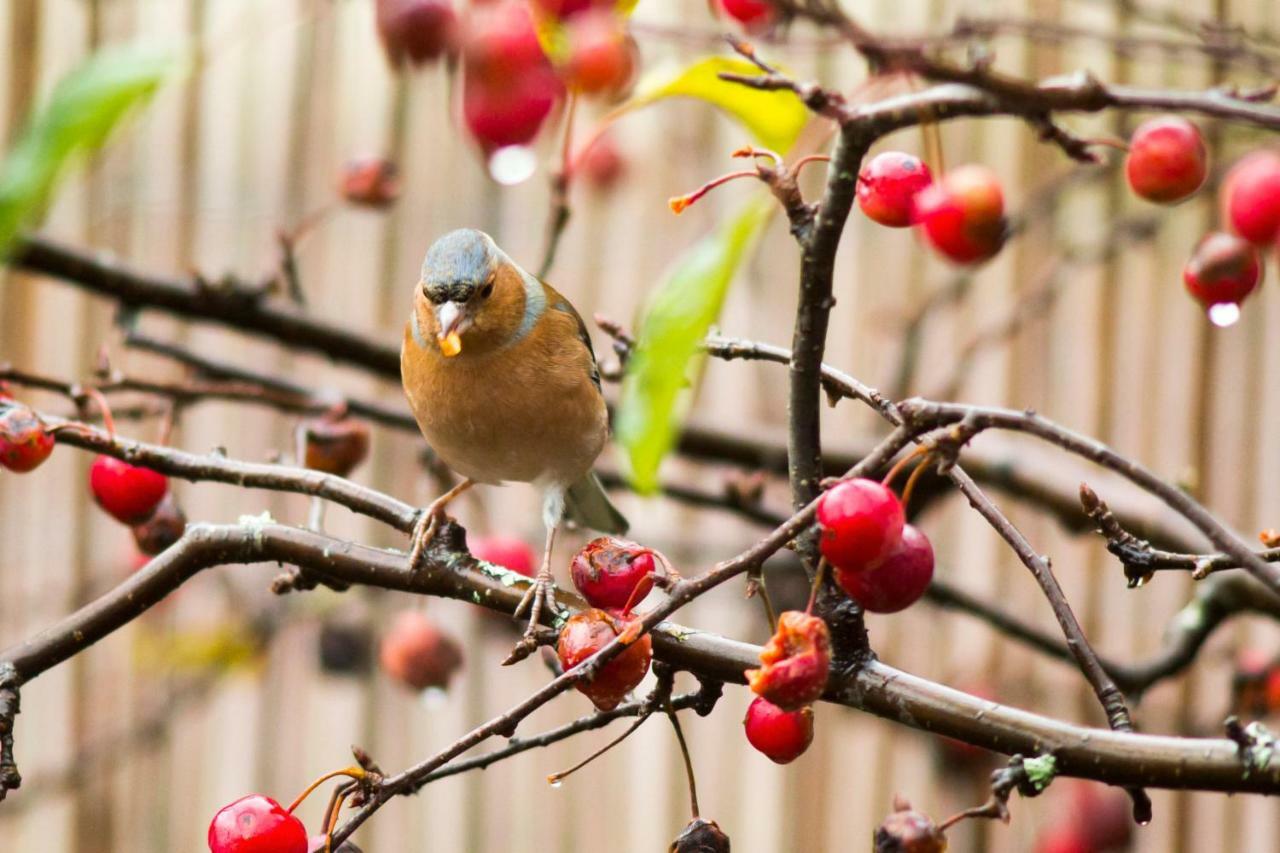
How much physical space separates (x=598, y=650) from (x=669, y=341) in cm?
28

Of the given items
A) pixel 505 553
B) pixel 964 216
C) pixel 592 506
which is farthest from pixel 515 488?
pixel 964 216

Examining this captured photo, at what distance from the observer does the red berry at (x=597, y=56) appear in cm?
151

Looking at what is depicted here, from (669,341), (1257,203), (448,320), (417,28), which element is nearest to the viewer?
(669,341)

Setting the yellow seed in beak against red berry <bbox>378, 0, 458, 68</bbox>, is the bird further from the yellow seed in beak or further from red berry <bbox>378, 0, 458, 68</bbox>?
red berry <bbox>378, 0, 458, 68</bbox>

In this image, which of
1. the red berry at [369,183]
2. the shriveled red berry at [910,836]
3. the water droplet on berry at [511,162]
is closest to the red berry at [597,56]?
the water droplet on berry at [511,162]

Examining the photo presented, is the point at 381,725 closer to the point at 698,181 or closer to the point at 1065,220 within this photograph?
the point at 698,181

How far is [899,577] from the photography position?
3.05 ft

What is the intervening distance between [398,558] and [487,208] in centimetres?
207

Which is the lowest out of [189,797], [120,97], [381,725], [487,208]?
[189,797]

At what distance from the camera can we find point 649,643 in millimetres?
974

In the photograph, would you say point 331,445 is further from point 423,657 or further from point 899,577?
point 899,577

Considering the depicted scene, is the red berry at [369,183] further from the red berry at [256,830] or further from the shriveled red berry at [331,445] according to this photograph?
the red berry at [256,830]

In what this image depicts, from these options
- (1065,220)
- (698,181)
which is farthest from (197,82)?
(1065,220)

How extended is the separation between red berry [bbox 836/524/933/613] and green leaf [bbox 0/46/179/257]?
59 centimetres
